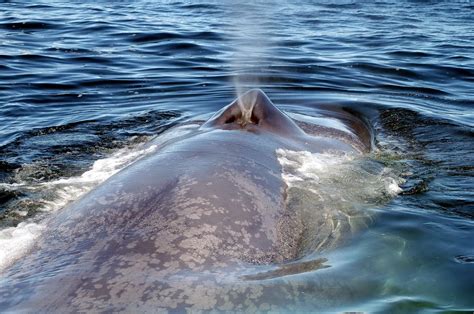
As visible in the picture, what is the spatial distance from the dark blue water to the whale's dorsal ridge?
46.9 inches

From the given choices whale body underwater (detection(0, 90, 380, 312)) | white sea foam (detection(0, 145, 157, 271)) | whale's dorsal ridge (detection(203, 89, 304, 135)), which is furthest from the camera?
whale's dorsal ridge (detection(203, 89, 304, 135))

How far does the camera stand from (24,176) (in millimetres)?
6129

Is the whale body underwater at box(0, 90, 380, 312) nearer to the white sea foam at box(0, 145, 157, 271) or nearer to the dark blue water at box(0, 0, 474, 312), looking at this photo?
the white sea foam at box(0, 145, 157, 271)

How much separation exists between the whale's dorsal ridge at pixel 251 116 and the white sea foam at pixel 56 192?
745mm

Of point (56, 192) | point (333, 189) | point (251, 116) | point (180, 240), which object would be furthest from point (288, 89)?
point (180, 240)

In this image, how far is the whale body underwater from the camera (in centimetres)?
293

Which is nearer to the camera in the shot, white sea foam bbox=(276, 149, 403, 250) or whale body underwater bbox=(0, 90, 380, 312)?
whale body underwater bbox=(0, 90, 380, 312)

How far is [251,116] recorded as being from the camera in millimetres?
5504

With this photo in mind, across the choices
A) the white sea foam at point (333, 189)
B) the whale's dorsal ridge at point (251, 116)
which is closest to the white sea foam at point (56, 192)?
the whale's dorsal ridge at point (251, 116)

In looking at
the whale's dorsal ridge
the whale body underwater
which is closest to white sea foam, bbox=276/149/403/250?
the whale body underwater

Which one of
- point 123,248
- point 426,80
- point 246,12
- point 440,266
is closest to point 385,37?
point 426,80

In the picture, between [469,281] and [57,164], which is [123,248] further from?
[57,164]

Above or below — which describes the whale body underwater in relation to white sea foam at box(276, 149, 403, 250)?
above

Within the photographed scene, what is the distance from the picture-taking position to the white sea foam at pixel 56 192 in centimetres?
383
